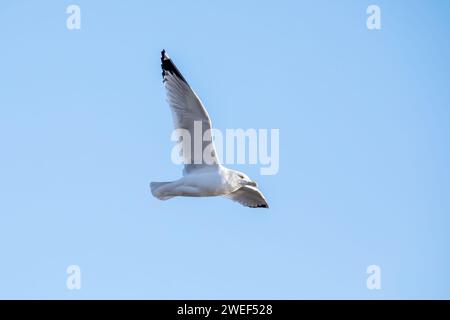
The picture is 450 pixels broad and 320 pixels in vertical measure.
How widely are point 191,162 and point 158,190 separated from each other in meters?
0.56

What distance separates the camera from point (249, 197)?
36.6 feet

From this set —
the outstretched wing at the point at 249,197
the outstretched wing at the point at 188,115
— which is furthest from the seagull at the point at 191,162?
the outstretched wing at the point at 249,197

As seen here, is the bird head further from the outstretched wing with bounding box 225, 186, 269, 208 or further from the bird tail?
the bird tail

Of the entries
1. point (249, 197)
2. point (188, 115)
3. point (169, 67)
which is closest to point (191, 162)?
point (188, 115)

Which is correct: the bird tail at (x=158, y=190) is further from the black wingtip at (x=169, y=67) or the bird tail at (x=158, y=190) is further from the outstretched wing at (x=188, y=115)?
the black wingtip at (x=169, y=67)

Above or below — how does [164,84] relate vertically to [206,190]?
above

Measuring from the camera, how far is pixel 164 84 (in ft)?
32.8
